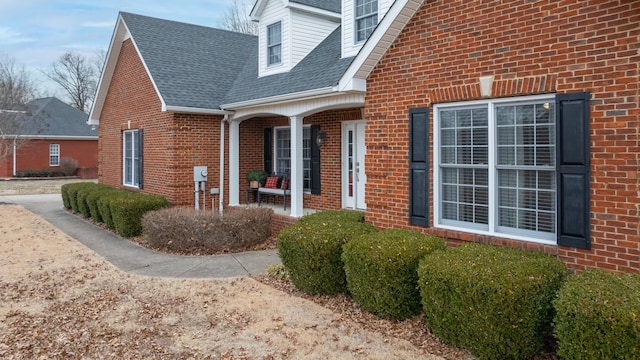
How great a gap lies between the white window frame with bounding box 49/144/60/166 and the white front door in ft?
101

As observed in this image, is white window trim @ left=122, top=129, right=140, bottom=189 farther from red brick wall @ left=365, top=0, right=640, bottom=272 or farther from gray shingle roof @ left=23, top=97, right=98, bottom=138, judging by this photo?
gray shingle roof @ left=23, top=97, right=98, bottom=138

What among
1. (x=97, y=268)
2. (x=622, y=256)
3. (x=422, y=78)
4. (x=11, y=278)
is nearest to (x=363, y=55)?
(x=422, y=78)

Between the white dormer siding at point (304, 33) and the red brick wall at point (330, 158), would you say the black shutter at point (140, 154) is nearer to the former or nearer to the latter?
the red brick wall at point (330, 158)

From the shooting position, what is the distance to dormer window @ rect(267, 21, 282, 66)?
44.1ft

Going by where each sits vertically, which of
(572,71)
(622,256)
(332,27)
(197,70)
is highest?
(332,27)

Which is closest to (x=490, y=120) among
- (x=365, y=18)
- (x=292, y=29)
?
(x=365, y=18)

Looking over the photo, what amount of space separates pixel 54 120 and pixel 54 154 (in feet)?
8.93

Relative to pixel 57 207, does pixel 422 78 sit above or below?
above

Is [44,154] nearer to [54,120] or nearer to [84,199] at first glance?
[54,120]

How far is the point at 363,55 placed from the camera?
7371 millimetres

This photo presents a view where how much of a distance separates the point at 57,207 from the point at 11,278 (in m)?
11.7

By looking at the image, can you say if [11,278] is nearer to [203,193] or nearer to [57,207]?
[203,193]

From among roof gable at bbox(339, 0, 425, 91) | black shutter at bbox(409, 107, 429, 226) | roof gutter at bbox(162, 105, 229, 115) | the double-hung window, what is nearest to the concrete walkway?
the double-hung window

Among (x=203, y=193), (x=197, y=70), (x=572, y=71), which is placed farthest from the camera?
(x=197, y=70)
